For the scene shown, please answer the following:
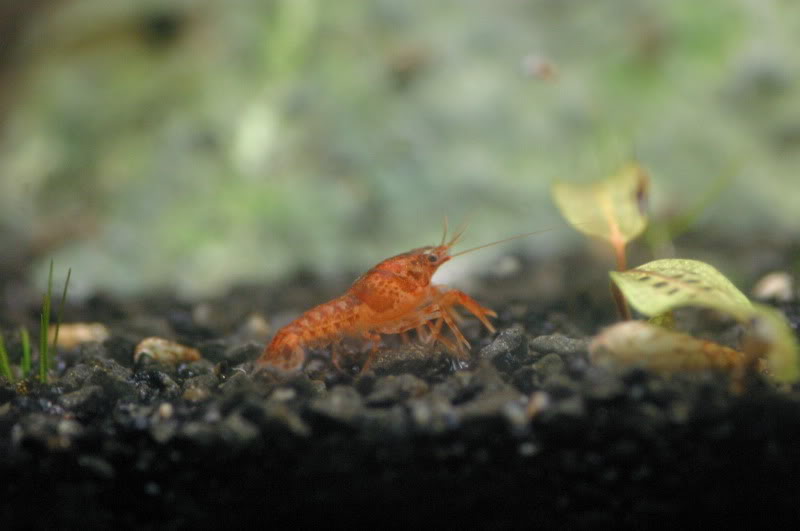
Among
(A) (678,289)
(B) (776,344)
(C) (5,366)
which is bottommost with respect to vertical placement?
(B) (776,344)

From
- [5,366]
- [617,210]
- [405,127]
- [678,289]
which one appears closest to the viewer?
[678,289]

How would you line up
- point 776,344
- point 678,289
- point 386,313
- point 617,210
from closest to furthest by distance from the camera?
point 776,344, point 678,289, point 617,210, point 386,313

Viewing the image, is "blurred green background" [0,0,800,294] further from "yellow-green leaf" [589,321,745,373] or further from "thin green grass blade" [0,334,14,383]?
"yellow-green leaf" [589,321,745,373]

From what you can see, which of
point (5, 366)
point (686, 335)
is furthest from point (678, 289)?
point (5, 366)

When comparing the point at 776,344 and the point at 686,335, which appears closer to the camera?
the point at 776,344

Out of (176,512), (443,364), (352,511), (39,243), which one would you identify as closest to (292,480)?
(352,511)

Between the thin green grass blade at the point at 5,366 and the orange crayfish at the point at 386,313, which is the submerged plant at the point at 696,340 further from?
the thin green grass blade at the point at 5,366

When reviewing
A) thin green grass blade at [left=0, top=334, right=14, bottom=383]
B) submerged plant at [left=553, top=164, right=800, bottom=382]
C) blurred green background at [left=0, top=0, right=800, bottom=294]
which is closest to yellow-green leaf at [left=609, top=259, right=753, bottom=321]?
submerged plant at [left=553, top=164, right=800, bottom=382]

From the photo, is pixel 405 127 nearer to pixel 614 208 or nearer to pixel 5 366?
pixel 614 208

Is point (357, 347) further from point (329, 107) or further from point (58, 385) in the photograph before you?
point (329, 107)
